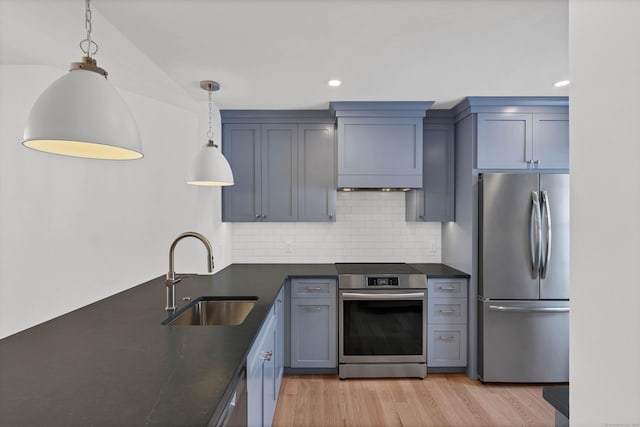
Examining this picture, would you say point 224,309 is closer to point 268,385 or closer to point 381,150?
point 268,385

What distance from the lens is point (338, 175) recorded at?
3148mm

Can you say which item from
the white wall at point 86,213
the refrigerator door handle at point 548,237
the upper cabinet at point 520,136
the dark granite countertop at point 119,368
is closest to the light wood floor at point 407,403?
the refrigerator door handle at point 548,237

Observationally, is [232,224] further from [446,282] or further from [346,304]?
[446,282]

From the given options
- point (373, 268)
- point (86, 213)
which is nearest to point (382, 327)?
point (373, 268)

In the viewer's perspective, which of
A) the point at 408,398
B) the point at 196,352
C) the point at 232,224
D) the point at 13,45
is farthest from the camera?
the point at 232,224

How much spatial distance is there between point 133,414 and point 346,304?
224 centimetres

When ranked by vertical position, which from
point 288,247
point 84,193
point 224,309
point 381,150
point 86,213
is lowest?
point 224,309

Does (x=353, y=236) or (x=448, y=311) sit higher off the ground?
(x=353, y=236)

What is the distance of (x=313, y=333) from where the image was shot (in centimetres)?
301

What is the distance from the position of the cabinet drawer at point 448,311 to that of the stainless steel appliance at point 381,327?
104 mm

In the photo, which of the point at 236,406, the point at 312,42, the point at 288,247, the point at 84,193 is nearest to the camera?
the point at 236,406

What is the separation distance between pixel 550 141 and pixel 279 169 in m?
2.49

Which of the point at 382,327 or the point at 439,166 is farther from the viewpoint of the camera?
the point at 439,166

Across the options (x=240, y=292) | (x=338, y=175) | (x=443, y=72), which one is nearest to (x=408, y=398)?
(x=240, y=292)
